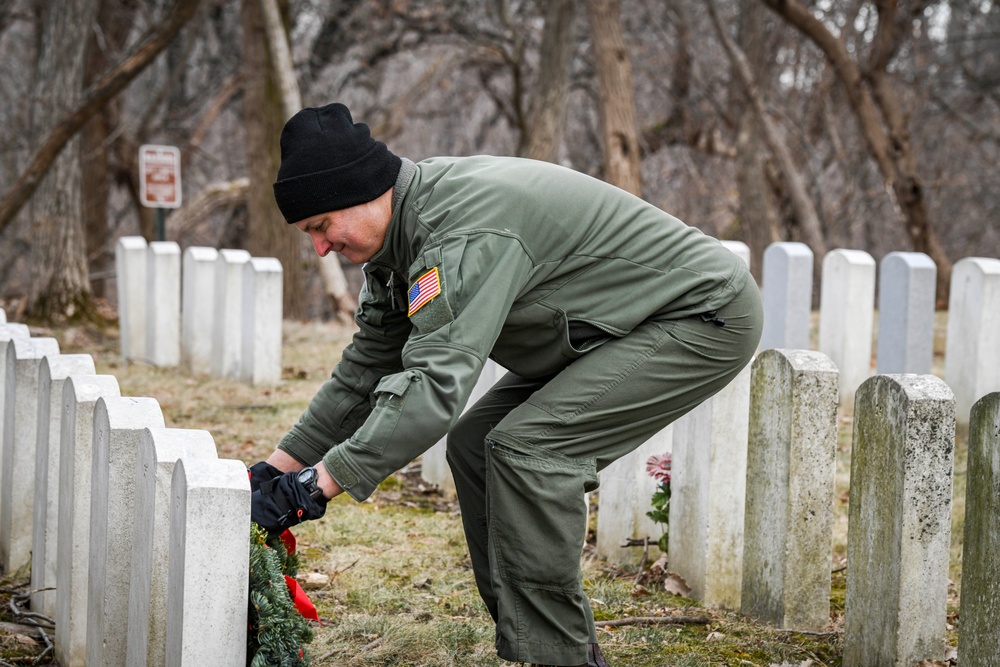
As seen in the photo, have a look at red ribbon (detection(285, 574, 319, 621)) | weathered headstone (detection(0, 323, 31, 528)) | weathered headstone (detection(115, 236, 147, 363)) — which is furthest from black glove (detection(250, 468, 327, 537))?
weathered headstone (detection(115, 236, 147, 363))

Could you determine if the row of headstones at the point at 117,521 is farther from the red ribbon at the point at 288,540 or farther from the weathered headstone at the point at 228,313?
the weathered headstone at the point at 228,313

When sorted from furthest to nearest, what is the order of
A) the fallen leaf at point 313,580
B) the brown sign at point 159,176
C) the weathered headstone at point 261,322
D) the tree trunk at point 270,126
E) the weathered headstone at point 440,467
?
the tree trunk at point 270,126, the brown sign at point 159,176, the weathered headstone at point 261,322, the weathered headstone at point 440,467, the fallen leaf at point 313,580

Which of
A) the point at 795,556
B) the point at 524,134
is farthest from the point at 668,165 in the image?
the point at 795,556

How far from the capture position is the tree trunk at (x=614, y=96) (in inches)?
400

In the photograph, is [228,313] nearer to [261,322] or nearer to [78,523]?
[261,322]

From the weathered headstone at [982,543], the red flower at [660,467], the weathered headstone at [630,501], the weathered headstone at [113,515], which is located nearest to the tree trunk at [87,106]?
the weathered headstone at [630,501]

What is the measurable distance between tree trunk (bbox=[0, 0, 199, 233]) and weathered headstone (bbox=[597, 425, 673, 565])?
5874mm

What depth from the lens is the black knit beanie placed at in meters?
2.48

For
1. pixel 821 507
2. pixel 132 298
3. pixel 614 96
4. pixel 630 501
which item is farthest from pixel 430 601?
pixel 614 96

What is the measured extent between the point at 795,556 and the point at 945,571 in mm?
450

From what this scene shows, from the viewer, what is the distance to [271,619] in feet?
7.27

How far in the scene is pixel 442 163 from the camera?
2.69 meters

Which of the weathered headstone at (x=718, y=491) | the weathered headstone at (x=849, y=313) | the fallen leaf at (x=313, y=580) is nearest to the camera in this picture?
the weathered headstone at (x=718, y=491)

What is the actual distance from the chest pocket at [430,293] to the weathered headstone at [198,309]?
5.17 meters
